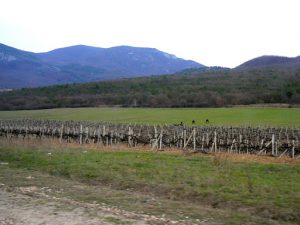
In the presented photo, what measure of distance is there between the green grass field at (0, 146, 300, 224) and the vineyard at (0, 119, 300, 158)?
9.12 meters

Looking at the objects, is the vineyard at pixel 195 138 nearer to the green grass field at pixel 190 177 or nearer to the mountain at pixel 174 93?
the green grass field at pixel 190 177

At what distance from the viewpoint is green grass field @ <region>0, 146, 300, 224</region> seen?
1436 cm

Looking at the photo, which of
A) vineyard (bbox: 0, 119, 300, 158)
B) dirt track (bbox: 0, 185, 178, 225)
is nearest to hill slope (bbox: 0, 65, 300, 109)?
vineyard (bbox: 0, 119, 300, 158)

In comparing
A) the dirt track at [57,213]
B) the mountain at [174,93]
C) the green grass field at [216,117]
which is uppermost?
the mountain at [174,93]

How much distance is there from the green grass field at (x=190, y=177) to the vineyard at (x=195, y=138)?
9121 millimetres

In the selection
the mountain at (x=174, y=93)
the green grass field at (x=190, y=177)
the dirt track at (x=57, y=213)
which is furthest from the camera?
the mountain at (x=174, y=93)

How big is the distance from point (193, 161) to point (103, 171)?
5.02 metres

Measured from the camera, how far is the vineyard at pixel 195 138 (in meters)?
34.2

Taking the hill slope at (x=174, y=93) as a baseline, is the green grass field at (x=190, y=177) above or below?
below

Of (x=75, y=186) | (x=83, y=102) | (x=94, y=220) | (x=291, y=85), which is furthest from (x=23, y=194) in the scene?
(x=83, y=102)

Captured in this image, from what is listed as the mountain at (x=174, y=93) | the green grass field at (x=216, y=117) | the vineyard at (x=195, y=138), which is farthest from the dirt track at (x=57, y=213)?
the mountain at (x=174, y=93)

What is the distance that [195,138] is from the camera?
125 ft

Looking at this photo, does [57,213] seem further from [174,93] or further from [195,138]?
[174,93]

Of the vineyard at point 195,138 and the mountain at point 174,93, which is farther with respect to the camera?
the mountain at point 174,93
